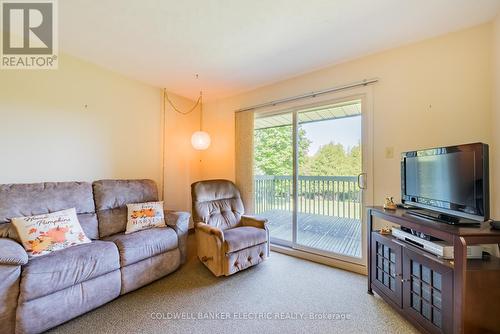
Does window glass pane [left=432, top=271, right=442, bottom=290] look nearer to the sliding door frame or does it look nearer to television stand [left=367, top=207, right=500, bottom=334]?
television stand [left=367, top=207, right=500, bottom=334]

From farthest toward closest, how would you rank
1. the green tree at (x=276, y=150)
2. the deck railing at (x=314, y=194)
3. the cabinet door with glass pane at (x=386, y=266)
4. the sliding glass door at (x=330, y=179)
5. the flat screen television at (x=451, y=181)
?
the green tree at (x=276, y=150)
the deck railing at (x=314, y=194)
the sliding glass door at (x=330, y=179)
the cabinet door with glass pane at (x=386, y=266)
the flat screen television at (x=451, y=181)

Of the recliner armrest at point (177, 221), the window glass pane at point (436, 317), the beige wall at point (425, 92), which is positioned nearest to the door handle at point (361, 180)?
the beige wall at point (425, 92)

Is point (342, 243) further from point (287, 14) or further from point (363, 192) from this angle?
point (287, 14)

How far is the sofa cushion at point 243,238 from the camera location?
2.24 m

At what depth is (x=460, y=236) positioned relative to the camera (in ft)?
4.06

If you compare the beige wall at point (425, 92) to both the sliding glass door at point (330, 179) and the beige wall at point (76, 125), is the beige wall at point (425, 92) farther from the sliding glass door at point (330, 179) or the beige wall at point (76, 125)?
the beige wall at point (76, 125)

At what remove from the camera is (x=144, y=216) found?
2.43m

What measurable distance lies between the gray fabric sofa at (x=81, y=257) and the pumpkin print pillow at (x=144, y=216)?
9cm

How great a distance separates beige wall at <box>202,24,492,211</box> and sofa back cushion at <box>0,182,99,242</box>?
2.97 m

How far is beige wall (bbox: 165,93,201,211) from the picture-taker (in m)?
3.45

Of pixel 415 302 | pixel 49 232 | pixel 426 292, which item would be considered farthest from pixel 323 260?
pixel 49 232

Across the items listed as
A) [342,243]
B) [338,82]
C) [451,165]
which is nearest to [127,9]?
[338,82]

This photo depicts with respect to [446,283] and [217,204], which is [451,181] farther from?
[217,204]

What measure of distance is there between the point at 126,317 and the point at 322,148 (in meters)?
2.68
